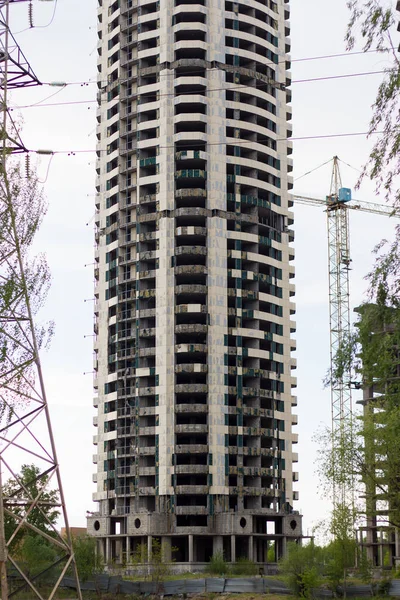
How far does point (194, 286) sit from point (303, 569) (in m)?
52.8

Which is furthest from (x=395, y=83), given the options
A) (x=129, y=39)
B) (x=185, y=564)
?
(x=129, y=39)

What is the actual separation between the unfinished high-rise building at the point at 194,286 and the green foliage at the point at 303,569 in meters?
34.2

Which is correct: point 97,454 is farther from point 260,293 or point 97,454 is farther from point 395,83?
point 395,83

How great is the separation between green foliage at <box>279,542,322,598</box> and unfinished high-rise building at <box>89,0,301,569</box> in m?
34.2

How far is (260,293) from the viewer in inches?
5315

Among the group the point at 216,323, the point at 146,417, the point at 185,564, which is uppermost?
the point at 216,323

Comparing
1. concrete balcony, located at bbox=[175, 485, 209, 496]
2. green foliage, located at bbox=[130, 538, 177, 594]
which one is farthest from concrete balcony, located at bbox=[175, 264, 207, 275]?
green foliage, located at bbox=[130, 538, 177, 594]

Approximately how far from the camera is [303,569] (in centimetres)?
8581

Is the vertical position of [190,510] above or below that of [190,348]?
below

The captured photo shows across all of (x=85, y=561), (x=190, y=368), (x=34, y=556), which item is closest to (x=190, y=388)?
(x=190, y=368)

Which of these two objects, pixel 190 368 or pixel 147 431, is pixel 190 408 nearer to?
pixel 190 368

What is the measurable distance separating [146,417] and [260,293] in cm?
2259

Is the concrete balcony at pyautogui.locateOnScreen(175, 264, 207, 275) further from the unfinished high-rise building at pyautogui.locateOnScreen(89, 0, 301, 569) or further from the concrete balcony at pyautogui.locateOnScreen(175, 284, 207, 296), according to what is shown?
the concrete balcony at pyautogui.locateOnScreen(175, 284, 207, 296)

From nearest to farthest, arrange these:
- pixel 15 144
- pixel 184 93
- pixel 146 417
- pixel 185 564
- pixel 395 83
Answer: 1. pixel 395 83
2. pixel 15 144
3. pixel 185 564
4. pixel 146 417
5. pixel 184 93
